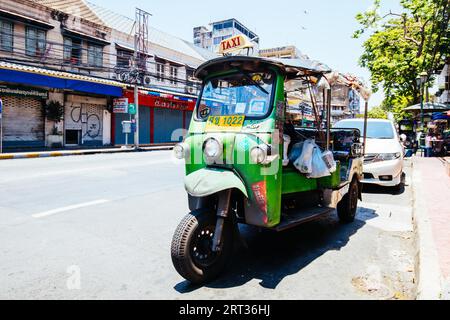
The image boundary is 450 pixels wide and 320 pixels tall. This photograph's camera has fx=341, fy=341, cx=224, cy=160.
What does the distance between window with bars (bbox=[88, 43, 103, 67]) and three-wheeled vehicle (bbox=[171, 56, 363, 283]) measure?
20379 mm

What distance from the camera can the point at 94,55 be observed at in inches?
883

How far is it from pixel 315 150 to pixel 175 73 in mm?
27247

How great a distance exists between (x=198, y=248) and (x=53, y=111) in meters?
19.2

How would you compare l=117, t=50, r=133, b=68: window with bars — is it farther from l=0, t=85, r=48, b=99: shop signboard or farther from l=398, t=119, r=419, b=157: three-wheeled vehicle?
l=398, t=119, r=419, b=157: three-wheeled vehicle

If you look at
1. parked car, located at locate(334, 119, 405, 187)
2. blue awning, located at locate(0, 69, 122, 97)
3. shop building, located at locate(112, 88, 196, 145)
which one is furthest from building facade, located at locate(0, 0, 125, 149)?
parked car, located at locate(334, 119, 405, 187)

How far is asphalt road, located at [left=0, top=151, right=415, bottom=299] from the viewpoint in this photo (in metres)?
3.21

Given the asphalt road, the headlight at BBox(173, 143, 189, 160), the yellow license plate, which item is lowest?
the asphalt road

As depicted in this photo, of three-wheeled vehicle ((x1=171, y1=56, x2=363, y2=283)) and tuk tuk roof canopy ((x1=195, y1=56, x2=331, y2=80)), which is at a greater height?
tuk tuk roof canopy ((x1=195, y1=56, x2=331, y2=80))

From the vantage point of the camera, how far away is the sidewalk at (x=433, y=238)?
2976 millimetres

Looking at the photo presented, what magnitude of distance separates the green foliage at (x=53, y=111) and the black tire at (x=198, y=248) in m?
19.1

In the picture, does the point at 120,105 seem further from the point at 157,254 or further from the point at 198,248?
the point at 198,248
